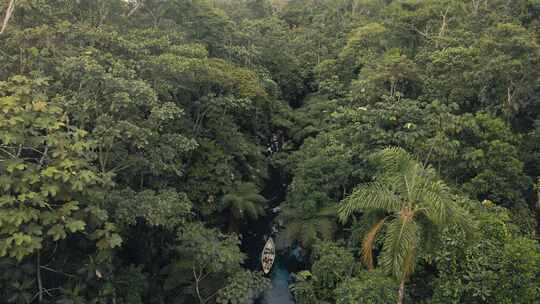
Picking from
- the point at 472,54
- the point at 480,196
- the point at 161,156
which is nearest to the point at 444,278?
the point at 480,196

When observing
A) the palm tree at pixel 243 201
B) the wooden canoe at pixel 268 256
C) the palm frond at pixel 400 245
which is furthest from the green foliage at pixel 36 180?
the wooden canoe at pixel 268 256

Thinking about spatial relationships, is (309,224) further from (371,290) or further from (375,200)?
(375,200)

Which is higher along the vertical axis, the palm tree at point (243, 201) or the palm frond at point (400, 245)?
the palm frond at point (400, 245)

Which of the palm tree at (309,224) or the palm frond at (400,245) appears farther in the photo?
the palm tree at (309,224)

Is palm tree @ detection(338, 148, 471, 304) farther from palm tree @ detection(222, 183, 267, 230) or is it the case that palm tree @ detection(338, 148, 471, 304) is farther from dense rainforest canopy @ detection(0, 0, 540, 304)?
palm tree @ detection(222, 183, 267, 230)

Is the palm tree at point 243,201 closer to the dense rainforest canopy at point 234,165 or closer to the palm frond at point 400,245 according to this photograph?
the dense rainforest canopy at point 234,165

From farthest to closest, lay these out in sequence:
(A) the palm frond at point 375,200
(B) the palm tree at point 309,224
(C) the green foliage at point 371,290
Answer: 1. (B) the palm tree at point 309,224
2. (C) the green foliage at point 371,290
3. (A) the palm frond at point 375,200

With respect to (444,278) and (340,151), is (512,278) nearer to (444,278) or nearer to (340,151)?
(444,278)
